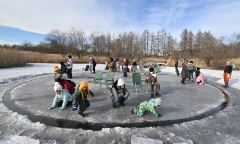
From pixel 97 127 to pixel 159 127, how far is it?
1.55 m

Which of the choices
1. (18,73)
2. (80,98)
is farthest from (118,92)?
(18,73)

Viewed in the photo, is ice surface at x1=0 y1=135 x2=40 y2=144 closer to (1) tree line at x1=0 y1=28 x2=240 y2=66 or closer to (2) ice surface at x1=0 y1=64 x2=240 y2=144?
(2) ice surface at x1=0 y1=64 x2=240 y2=144

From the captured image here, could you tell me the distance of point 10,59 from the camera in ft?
45.9

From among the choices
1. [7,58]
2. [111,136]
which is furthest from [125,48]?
[111,136]

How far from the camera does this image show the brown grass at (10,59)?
13312 mm

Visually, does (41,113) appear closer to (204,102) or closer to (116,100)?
(116,100)

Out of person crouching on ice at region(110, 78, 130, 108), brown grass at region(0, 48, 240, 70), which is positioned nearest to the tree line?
brown grass at region(0, 48, 240, 70)

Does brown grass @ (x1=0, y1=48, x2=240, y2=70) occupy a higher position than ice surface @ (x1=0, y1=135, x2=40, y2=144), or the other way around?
brown grass @ (x1=0, y1=48, x2=240, y2=70)

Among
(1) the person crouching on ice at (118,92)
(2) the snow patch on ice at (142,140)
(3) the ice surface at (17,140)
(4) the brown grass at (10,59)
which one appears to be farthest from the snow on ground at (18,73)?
(2) the snow patch on ice at (142,140)

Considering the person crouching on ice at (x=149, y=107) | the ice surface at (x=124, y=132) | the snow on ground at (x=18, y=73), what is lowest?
the ice surface at (x=124, y=132)

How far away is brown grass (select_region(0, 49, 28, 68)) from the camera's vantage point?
43.7ft

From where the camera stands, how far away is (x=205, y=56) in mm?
19281

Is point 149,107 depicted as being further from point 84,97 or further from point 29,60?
point 29,60

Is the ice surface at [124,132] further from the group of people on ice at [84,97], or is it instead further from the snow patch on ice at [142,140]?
the group of people on ice at [84,97]
